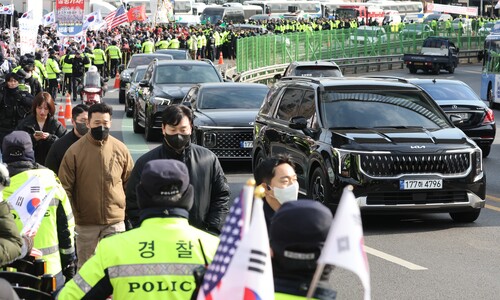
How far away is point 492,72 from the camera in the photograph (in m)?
37.2

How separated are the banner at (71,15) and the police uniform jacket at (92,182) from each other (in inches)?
1238

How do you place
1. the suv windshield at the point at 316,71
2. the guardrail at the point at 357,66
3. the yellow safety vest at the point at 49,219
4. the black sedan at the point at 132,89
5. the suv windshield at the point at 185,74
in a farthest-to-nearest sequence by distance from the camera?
the guardrail at the point at 357,66
the suv windshield at the point at 316,71
the black sedan at the point at 132,89
the suv windshield at the point at 185,74
the yellow safety vest at the point at 49,219

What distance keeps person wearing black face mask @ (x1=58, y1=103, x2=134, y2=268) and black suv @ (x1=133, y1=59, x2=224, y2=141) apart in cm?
1545

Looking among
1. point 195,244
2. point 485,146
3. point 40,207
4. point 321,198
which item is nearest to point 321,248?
point 195,244

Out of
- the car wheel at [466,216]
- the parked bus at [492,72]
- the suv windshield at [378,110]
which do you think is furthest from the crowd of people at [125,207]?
the parked bus at [492,72]

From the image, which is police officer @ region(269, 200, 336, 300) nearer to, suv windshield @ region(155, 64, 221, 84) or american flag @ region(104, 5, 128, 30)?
suv windshield @ region(155, 64, 221, 84)

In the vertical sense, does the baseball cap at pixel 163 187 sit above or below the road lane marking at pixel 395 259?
above

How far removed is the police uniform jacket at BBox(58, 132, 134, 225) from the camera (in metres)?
8.66

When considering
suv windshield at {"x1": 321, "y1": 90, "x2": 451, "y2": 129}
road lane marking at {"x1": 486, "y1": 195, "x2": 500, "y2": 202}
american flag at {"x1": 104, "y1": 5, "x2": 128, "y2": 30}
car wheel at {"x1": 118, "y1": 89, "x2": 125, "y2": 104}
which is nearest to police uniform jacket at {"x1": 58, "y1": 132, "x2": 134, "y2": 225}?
suv windshield at {"x1": 321, "y1": 90, "x2": 451, "y2": 129}

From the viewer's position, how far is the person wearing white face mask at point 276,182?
721 cm

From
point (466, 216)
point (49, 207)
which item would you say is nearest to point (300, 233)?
point (49, 207)

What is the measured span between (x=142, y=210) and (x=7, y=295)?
676 millimetres

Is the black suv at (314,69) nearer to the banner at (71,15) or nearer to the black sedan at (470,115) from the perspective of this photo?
the black sedan at (470,115)

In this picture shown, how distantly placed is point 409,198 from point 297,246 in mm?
9643
